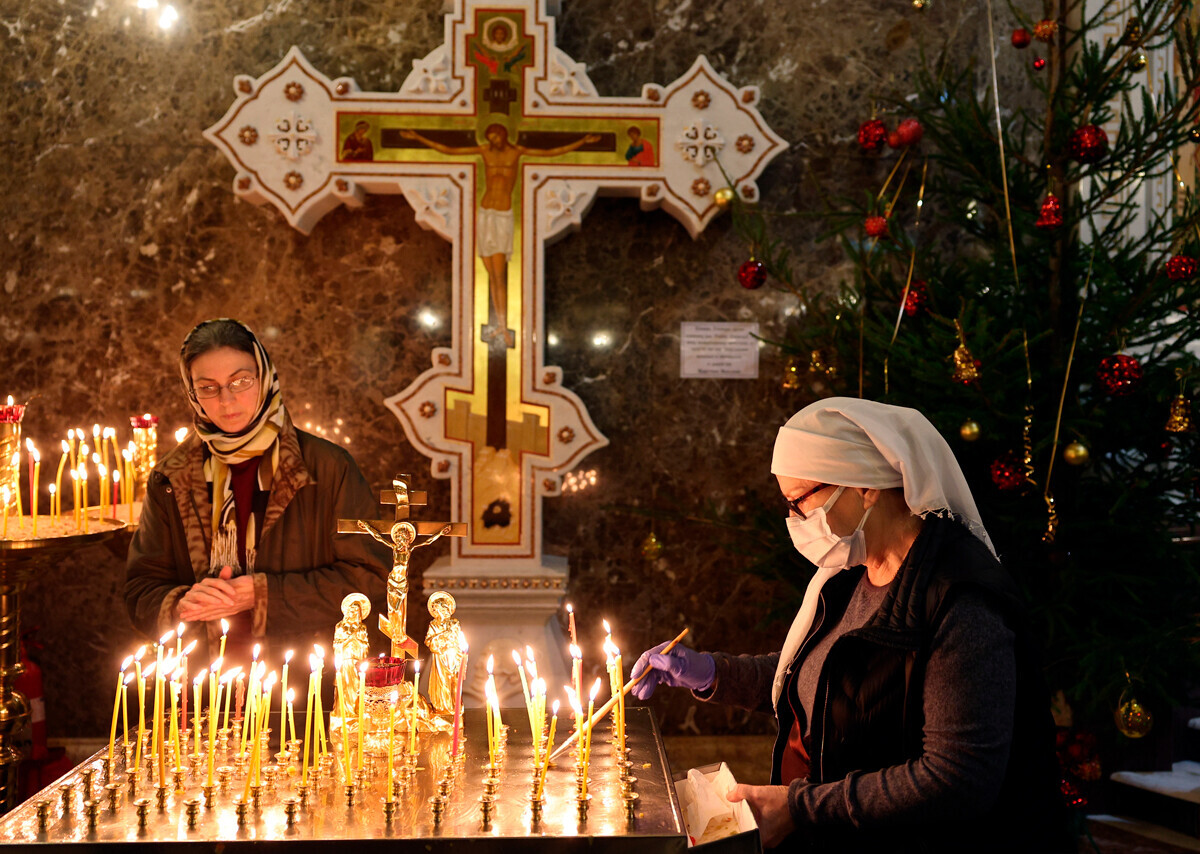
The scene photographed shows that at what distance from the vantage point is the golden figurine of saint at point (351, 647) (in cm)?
208

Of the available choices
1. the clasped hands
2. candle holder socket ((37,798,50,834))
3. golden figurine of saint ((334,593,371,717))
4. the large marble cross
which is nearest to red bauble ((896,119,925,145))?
the large marble cross

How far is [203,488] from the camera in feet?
9.77

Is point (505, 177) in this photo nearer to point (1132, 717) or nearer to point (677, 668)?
point (677, 668)

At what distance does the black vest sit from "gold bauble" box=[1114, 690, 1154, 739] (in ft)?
3.74

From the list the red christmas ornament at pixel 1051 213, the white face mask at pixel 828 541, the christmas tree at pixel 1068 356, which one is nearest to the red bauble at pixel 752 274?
the christmas tree at pixel 1068 356

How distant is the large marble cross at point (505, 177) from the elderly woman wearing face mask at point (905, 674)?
173 centimetres

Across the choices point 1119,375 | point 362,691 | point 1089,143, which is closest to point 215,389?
point 362,691

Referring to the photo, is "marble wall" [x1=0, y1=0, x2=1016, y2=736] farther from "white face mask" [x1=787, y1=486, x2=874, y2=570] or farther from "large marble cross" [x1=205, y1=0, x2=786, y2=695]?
"white face mask" [x1=787, y1=486, x2=874, y2=570]

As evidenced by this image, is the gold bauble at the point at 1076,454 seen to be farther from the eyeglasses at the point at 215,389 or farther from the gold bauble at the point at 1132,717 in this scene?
the eyeglasses at the point at 215,389

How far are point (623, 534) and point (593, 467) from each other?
1.02 feet

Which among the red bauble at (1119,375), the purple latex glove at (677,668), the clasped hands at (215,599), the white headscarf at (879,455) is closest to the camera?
the white headscarf at (879,455)

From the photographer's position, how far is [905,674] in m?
1.94

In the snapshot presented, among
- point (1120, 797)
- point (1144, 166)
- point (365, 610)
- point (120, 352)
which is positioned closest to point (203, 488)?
point (365, 610)

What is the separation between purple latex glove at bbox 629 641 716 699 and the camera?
2.35 metres
